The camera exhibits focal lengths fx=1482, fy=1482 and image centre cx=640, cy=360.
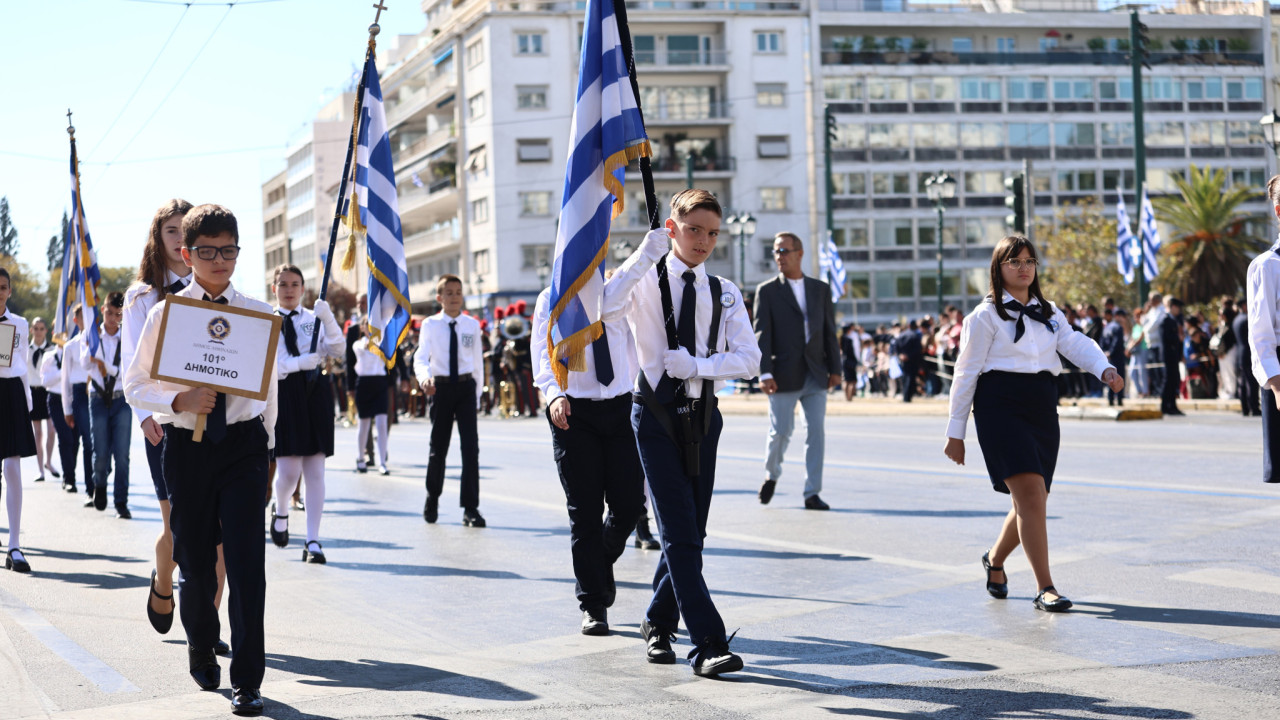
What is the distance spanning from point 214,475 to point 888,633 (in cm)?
316

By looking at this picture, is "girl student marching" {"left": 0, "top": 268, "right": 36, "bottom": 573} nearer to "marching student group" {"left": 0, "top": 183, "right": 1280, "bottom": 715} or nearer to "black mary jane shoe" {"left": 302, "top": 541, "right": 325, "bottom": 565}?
"marching student group" {"left": 0, "top": 183, "right": 1280, "bottom": 715}

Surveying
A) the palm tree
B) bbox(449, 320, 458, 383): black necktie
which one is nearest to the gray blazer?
bbox(449, 320, 458, 383): black necktie

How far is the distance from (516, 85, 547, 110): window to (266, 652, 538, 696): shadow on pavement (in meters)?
70.8

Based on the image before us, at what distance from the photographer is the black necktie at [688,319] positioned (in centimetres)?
636

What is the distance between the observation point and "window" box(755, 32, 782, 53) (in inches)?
3059

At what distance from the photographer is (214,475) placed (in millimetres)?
5949

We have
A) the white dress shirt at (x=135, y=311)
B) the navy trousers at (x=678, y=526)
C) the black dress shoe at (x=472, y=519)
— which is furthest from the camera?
the black dress shoe at (x=472, y=519)

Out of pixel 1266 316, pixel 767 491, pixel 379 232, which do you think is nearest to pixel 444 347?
pixel 379 232

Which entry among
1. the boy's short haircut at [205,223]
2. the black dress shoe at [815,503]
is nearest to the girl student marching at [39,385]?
the black dress shoe at [815,503]

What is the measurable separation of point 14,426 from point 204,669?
15.9 feet

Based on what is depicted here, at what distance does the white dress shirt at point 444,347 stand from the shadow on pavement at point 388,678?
5.47 m

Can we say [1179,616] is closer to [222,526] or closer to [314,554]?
[222,526]

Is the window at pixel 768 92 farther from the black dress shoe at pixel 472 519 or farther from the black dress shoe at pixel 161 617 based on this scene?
the black dress shoe at pixel 161 617

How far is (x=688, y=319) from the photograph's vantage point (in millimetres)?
6363
